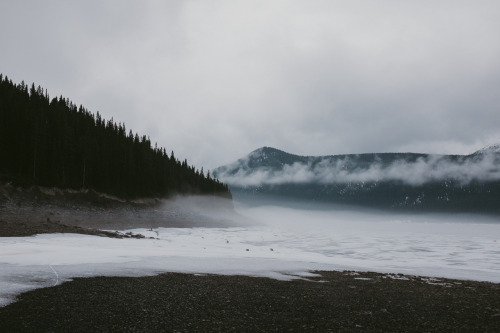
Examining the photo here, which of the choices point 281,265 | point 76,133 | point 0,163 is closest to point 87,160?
point 76,133

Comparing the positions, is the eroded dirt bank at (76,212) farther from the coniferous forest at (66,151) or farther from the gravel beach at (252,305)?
the gravel beach at (252,305)

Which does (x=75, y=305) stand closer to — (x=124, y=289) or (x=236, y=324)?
(x=124, y=289)

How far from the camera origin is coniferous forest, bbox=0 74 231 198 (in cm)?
6838

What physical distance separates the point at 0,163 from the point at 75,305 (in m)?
67.6

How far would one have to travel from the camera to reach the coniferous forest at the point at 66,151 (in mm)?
68375

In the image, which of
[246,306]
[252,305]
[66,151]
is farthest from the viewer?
[66,151]

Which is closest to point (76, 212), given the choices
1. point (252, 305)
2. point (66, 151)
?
point (66, 151)

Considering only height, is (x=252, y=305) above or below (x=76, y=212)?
below

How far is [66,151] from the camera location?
2938 inches

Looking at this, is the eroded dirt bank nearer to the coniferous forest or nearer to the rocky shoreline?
the coniferous forest

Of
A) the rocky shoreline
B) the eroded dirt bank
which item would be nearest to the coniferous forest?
the eroded dirt bank

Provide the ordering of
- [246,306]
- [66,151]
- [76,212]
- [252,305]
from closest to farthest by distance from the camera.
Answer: [246,306]
[252,305]
[76,212]
[66,151]

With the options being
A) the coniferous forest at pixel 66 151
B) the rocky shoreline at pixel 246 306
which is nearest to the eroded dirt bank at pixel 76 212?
the coniferous forest at pixel 66 151

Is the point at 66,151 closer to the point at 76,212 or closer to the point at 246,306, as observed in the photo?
the point at 76,212
